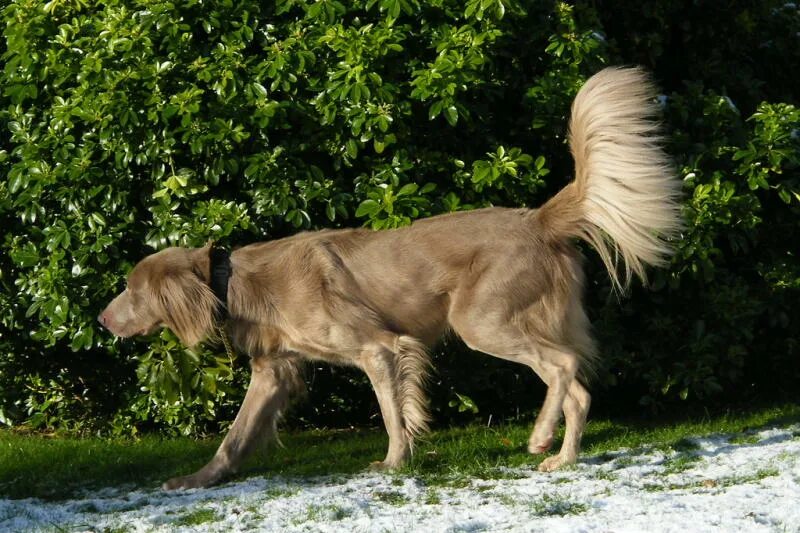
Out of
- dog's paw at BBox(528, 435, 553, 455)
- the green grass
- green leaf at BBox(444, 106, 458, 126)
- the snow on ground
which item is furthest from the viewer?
green leaf at BBox(444, 106, 458, 126)

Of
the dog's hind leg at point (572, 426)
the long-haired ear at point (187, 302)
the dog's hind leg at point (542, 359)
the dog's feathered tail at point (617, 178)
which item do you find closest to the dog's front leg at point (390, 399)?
the dog's hind leg at point (542, 359)

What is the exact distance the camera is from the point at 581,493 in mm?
5656

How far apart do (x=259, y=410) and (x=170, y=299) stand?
89 centimetres

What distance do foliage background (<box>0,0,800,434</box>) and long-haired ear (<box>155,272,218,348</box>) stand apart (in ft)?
2.35

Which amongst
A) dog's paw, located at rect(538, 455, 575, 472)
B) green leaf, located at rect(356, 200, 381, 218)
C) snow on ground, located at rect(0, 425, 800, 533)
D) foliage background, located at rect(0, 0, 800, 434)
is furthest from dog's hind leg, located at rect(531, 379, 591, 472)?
green leaf, located at rect(356, 200, 381, 218)

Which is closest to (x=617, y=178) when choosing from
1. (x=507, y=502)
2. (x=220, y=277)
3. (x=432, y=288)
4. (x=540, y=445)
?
(x=432, y=288)

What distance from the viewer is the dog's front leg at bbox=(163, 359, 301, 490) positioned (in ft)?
22.8

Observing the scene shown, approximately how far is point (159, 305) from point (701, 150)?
3.93 m

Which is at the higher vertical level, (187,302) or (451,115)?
(451,115)

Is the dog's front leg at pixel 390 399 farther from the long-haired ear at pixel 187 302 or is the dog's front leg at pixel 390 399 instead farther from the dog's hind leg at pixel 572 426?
the long-haired ear at pixel 187 302

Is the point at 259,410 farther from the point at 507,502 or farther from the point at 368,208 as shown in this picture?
the point at 507,502

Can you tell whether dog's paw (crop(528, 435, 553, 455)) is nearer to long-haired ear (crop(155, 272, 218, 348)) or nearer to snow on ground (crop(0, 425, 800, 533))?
snow on ground (crop(0, 425, 800, 533))

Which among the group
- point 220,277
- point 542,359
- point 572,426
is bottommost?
point 572,426

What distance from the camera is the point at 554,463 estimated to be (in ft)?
21.6
